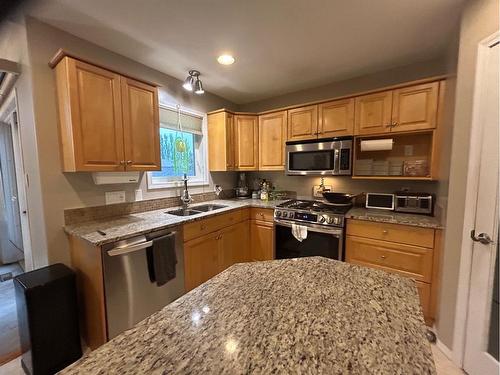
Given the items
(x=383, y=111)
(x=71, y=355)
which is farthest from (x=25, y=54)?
(x=383, y=111)

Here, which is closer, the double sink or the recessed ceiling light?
the recessed ceiling light

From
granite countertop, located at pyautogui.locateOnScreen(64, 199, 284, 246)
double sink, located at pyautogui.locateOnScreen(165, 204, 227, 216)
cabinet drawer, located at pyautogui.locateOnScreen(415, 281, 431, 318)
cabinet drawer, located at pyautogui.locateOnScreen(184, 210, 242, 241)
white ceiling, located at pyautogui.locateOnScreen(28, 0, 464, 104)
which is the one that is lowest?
cabinet drawer, located at pyautogui.locateOnScreen(415, 281, 431, 318)

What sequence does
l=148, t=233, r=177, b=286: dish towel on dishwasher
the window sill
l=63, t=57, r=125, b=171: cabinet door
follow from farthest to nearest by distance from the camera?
the window sill, l=148, t=233, r=177, b=286: dish towel on dishwasher, l=63, t=57, r=125, b=171: cabinet door

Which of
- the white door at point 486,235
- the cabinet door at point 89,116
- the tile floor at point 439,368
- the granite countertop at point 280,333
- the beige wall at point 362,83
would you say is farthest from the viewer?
the beige wall at point 362,83

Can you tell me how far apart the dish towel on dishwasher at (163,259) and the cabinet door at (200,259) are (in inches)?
7.1

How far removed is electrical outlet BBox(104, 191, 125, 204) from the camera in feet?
6.95

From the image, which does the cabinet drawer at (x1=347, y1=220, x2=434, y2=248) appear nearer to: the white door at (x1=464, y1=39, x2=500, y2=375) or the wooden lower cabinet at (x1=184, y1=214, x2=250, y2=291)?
the white door at (x1=464, y1=39, x2=500, y2=375)

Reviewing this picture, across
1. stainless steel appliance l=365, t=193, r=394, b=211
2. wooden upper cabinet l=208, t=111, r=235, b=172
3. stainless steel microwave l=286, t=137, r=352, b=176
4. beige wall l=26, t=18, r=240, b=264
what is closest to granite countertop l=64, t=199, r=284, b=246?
beige wall l=26, t=18, r=240, b=264

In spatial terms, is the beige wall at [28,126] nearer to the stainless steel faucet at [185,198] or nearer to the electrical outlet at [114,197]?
the electrical outlet at [114,197]

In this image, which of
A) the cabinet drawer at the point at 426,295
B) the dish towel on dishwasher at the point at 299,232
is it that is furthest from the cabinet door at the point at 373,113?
the cabinet drawer at the point at 426,295

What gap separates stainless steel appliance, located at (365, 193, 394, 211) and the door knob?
2.97ft

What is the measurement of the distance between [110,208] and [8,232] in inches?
99.8

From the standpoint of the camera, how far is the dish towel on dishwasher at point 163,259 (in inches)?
70.8

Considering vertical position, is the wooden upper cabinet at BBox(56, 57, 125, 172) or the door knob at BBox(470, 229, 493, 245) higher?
the wooden upper cabinet at BBox(56, 57, 125, 172)
